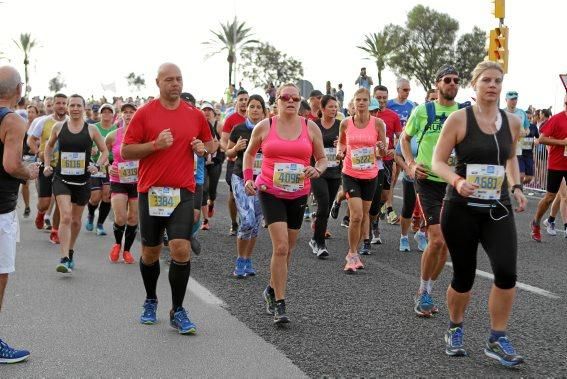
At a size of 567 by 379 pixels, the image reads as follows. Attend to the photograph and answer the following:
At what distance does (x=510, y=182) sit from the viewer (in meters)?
6.00

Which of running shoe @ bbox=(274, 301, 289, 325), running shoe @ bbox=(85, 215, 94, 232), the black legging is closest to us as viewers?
running shoe @ bbox=(274, 301, 289, 325)

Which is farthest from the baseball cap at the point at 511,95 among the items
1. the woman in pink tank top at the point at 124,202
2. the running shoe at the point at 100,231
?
the woman in pink tank top at the point at 124,202

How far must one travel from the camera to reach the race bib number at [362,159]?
9.82 metres

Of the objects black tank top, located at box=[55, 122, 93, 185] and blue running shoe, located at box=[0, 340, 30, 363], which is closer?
blue running shoe, located at box=[0, 340, 30, 363]

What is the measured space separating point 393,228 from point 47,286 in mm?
6422

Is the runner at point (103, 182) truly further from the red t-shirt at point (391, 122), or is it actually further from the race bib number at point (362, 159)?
the race bib number at point (362, 159)

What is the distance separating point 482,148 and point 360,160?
415 cm

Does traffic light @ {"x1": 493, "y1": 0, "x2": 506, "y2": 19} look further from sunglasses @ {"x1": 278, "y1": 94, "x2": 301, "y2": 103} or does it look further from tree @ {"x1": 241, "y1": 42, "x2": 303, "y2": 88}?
tree @ {"x1": 241, "y1": 42, "x2": 303, "y2": 88}

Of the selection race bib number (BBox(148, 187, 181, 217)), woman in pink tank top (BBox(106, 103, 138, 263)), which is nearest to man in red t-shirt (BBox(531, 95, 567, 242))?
woman in pink tank top (BBox(106, 103, 138, 263))

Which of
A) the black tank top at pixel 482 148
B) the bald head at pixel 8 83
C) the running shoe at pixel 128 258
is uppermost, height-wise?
the bald head at pixel 8 83

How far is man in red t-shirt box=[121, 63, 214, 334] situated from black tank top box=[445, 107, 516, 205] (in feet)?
6.32

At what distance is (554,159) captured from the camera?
12.5 m

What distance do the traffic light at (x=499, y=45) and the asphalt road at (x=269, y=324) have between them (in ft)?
27.5

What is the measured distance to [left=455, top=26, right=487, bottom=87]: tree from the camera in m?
87.8
